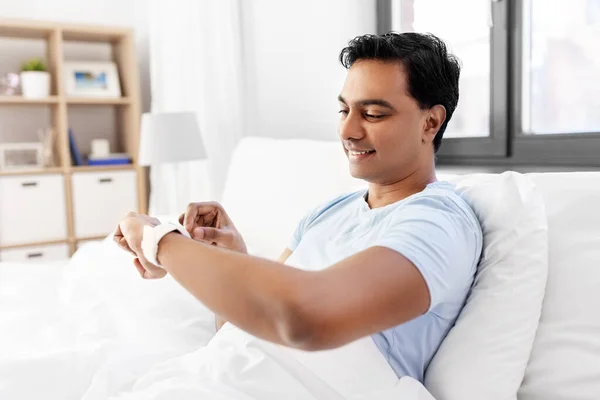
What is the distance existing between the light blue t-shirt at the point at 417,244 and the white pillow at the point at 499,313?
0.03 meters

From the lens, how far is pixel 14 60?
125 inches

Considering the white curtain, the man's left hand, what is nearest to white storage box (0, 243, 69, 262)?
the white curtain

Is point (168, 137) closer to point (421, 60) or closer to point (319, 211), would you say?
point (319, 211)

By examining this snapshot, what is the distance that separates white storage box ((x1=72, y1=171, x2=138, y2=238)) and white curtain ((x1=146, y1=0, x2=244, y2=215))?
0.95 ft

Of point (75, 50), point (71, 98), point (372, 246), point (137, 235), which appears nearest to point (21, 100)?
point (71, 98)

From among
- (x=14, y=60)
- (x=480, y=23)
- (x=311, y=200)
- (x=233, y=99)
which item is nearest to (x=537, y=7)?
(x=480, y=23)

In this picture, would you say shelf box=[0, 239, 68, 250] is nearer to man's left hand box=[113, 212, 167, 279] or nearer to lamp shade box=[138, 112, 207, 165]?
lamp shade box=[138, 112, 207, 165]

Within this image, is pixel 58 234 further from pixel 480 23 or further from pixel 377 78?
pixel 377 78

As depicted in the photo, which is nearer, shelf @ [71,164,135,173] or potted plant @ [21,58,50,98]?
potted plant @ [21,58,50,98]

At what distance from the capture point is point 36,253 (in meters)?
2.97

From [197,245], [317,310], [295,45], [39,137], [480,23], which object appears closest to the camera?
[317,310]

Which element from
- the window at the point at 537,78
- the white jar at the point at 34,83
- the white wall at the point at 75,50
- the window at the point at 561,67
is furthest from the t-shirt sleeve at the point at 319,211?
the white wall at the point at 75,50

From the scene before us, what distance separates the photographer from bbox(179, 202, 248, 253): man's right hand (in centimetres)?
117

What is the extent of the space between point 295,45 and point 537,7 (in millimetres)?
1151
